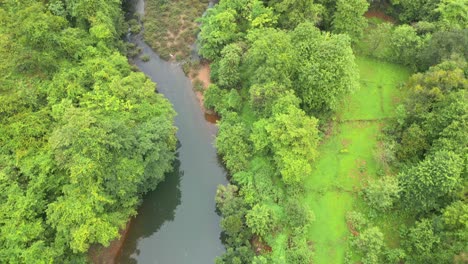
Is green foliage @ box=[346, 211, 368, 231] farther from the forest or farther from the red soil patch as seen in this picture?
the red soil patch

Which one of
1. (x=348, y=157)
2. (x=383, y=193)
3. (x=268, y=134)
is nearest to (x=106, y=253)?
(x=268, y=134)

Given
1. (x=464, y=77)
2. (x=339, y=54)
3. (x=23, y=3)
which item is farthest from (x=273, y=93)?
(x=23, y=3)

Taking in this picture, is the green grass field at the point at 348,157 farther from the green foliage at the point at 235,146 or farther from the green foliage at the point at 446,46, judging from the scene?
the green foliage at the point at 235,146

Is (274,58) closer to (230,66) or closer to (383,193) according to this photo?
(230,66)

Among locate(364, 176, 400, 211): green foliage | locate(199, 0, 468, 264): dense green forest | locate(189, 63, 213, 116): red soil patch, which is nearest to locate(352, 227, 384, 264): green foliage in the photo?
locate(199, 0, 468, 264): dense green forest

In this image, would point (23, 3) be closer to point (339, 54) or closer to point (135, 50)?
point (135, 50)

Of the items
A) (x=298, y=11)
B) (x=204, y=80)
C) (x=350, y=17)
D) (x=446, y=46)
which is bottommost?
(x=204, y=80)
